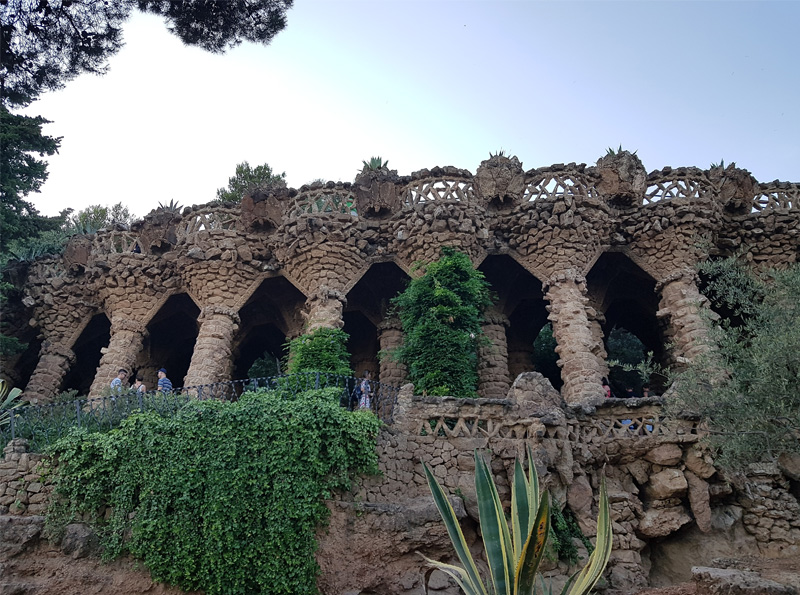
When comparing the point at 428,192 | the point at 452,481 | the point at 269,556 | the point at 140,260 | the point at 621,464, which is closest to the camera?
the point at 269,556

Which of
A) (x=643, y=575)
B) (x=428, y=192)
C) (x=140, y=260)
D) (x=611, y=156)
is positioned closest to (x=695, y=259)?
(x=611, y=156)

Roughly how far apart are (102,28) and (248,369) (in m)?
11.2

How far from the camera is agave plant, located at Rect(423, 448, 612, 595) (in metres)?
4.60

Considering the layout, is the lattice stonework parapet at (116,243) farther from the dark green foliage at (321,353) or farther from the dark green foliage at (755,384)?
the dark green foliage at (755,384)

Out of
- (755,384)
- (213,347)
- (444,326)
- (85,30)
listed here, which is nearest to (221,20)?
(85,30)

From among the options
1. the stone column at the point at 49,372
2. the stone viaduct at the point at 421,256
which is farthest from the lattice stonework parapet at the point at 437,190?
the stone column at the point at 49,372

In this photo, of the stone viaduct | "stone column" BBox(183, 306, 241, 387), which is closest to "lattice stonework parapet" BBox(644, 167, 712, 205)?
the stone viaduct

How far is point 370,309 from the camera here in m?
14.6

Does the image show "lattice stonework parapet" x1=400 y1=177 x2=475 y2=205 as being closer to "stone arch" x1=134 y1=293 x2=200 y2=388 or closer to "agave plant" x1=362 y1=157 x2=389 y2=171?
"agave plant" x1=362 y1=157 x2=389 y2=171

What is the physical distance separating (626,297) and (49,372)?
14330 millimetres

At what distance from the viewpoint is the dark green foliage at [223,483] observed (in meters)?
6.50

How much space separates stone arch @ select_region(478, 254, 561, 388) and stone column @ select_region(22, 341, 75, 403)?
1042 centimetres

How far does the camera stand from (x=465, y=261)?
11.8 metres

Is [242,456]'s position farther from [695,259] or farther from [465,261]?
[695,259]
